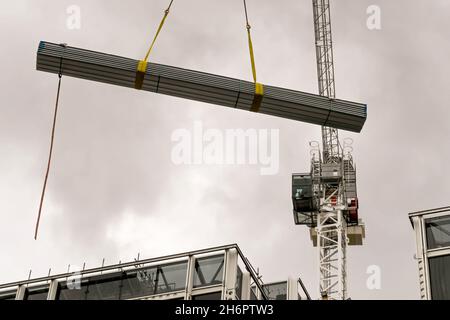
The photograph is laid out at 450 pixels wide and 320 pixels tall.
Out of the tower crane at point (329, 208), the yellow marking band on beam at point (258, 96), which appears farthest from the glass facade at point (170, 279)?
the tower crane at point (329, 208)

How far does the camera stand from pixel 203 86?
53375 mm

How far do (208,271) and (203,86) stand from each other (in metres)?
11.8

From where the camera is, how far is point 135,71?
176ft

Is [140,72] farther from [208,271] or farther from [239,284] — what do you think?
[239,284]

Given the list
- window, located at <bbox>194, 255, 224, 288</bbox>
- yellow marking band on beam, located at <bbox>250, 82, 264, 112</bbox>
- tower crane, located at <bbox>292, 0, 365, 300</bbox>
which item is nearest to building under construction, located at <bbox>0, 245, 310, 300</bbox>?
window, located at <bbox>194, 255, 224, 288</bbox>

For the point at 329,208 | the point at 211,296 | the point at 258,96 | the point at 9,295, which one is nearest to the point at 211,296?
the point at 211,296

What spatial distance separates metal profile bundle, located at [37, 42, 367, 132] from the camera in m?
53.0

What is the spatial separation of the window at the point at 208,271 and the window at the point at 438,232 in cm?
1139

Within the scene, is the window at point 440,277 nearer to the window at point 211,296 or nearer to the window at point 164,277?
the window at point 211,296

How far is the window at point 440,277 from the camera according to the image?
4219 centimetres

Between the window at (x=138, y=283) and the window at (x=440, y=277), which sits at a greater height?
the window at (x=138, y=283)
